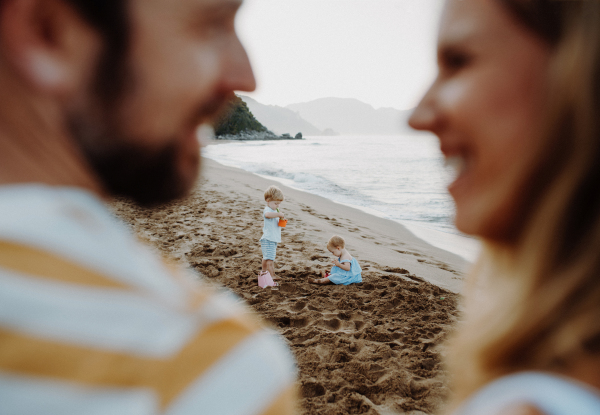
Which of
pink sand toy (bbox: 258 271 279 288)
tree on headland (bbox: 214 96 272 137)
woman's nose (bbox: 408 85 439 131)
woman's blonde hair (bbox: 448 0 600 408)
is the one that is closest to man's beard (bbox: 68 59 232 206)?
woman's nose (bbox: 408 85 439 131)

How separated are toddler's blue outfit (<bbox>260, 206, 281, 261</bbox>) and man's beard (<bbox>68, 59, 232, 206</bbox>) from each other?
4278 mm

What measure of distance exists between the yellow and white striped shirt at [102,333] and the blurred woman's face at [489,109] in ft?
1.78

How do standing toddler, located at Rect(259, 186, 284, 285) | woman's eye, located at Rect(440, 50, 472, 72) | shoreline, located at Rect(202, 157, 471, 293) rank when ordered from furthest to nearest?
shoreline, located at Rect(202, 157, 471, 293) → standing toddler, located at Rect(259, 186, 284, 285) → woman's eye, located at Rect(440, 50, 472, 72)

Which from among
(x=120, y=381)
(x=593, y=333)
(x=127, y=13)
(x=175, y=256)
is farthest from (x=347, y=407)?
(x=175, y=256)

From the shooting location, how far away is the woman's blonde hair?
25.1 inches

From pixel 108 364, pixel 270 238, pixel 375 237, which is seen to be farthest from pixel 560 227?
pixel 375 237

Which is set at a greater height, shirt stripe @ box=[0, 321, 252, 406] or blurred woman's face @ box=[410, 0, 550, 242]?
blurred woman's face @ box=[410, 0, 550, 242]

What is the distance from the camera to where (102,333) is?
1.49 feet

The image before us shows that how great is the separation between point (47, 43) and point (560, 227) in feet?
3.10

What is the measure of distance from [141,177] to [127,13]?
0.98 ft

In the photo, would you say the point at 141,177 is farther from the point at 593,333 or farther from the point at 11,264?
the point at 593,333

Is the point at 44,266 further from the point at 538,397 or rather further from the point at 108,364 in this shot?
the point at 538,397

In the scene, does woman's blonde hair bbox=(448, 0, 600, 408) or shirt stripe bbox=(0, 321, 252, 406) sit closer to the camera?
shirt stripe bbox=(0, 321, 252, 406)

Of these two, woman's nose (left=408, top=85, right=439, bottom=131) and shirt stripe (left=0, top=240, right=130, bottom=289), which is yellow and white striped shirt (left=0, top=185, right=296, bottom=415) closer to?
shirt stripe (left=0, top=240, right=130, bottom=289)
